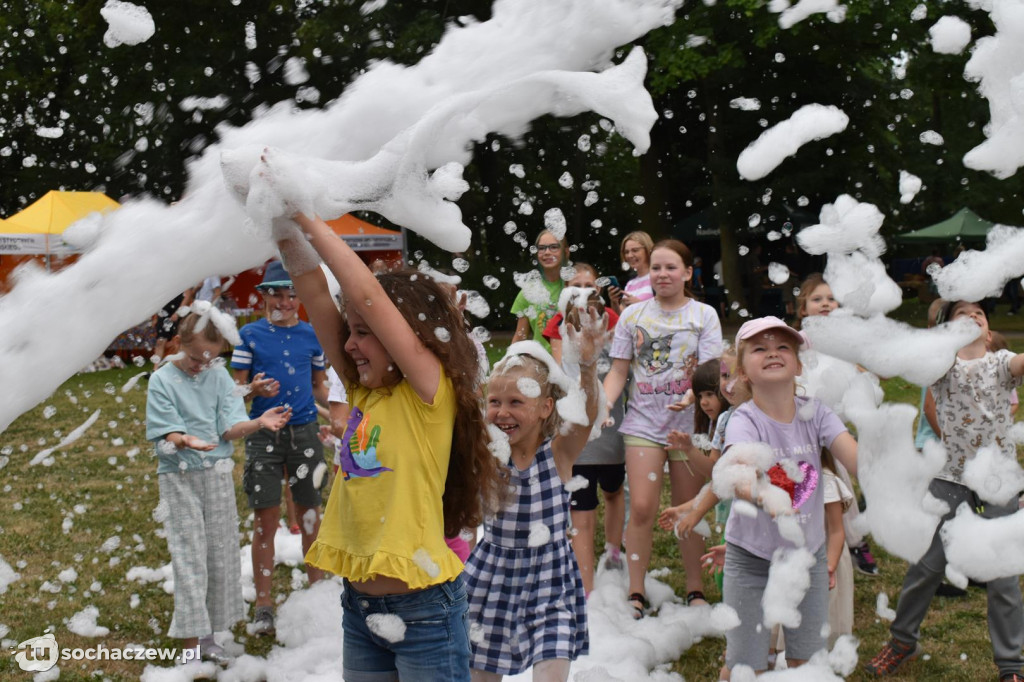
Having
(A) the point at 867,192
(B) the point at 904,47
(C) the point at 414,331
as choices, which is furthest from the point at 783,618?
(A) the point at 867,192

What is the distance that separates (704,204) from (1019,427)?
66.6 feet

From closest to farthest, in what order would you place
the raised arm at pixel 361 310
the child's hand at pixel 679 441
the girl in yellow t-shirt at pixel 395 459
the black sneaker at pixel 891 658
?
the raised arm at pixel 361 310, the girl in yellow t-shirt at pixel 395 459, the child's hand at pixel 679 441, the black sneaker at pixel 891 658

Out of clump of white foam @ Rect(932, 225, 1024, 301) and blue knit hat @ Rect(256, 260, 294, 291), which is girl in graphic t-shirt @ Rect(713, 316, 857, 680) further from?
blue knit hat @ Rect(256, 260, 294, 291)

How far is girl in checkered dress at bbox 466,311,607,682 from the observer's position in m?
3.20

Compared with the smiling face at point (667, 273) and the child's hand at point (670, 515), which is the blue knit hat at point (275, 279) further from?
the child's hand at point (670, 515)

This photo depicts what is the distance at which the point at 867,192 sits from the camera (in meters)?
20.2

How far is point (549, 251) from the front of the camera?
585cm

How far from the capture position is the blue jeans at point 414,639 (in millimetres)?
2611

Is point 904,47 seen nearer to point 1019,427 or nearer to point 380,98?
point 1019,427

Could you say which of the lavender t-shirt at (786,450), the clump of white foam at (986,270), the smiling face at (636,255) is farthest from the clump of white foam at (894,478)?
the smiling face at (636,255)

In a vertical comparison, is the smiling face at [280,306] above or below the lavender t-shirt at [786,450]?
above

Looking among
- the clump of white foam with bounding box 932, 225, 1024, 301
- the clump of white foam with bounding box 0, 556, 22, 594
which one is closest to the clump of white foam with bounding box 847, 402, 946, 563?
the clump of white foam with bounding box 932, 225, 1024, 301

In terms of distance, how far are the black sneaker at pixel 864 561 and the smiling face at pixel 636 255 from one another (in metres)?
1.93

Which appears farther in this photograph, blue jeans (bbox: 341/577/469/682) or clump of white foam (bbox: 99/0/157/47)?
clump of white foam (bbox: 99/0/157/47)
